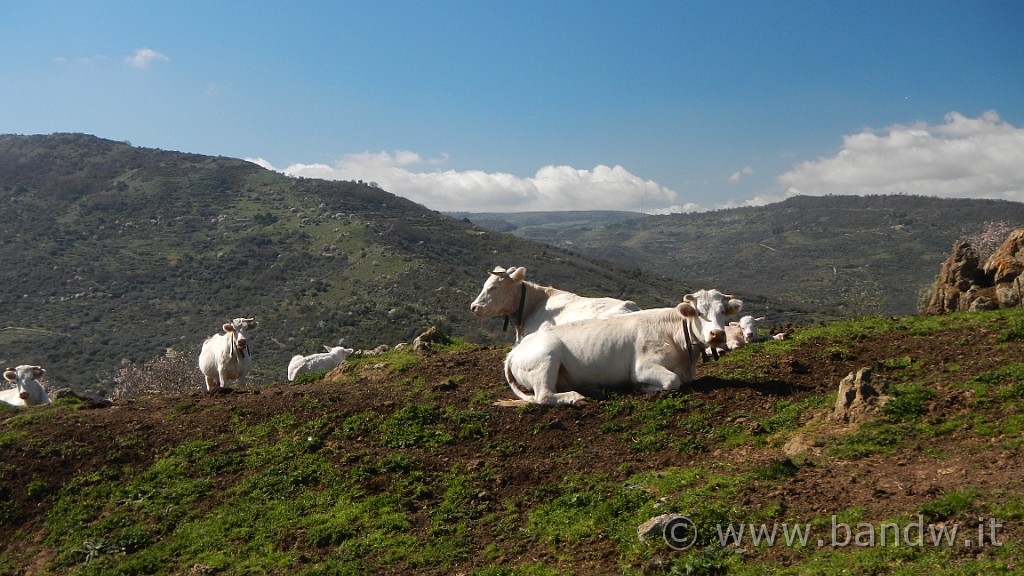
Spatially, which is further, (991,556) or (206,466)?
(206,466)

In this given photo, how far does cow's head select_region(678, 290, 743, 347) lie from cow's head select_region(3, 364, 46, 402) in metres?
16.3

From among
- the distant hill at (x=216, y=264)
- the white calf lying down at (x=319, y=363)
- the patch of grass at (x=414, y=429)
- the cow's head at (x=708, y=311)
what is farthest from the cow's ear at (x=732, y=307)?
the distant hill at (x=216, y=264)

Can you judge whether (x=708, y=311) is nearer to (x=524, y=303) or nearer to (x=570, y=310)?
(x=570, y=310)

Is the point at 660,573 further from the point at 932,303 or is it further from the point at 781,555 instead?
the point at 932,303

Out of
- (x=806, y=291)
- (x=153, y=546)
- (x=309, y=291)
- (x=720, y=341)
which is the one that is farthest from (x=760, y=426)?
(x=806, y=291)

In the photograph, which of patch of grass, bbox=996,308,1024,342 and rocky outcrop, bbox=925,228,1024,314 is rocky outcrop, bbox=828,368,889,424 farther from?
rocky outcrop, bbox=925,228,1024,314

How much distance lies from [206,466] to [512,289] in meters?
7.35

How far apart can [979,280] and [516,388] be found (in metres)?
12.9

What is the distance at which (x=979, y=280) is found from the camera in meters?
17.4

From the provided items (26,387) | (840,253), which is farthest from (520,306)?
(840,253)

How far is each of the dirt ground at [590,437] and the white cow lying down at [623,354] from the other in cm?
50

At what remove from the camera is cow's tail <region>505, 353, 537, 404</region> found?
11.1m

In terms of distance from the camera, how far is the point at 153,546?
8430 millimetres

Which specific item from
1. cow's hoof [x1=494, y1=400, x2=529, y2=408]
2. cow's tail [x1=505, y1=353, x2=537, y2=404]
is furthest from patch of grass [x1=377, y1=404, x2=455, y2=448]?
cow's tail [x1=505, y1=353, x2=537, y2=404]
